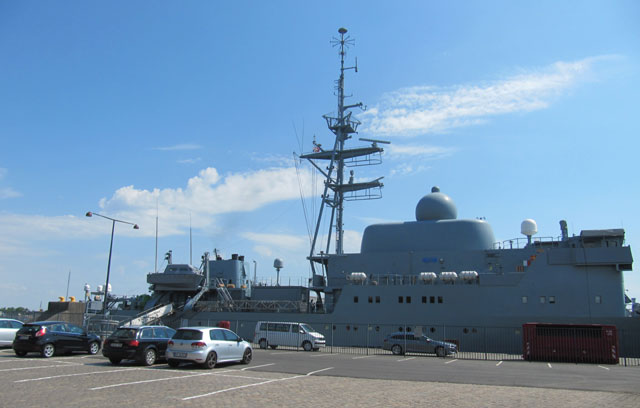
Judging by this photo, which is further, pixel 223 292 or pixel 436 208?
pixel 223 292

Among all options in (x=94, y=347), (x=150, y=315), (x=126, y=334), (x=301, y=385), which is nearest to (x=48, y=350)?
(x=94, y=347)

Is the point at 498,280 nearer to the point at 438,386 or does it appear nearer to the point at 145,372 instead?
the point at 438,386

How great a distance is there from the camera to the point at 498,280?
999 inches

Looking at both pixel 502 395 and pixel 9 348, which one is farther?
pixel 9 348

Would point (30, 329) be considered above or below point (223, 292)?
below

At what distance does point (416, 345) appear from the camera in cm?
2133

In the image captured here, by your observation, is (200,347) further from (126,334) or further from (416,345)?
(416,345)

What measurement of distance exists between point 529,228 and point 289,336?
1567cm

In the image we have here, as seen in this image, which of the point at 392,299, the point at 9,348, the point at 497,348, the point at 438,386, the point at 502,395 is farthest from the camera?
the point at 392,299

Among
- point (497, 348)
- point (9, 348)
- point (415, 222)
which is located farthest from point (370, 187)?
point (9, 348)

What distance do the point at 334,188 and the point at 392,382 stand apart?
990 inches

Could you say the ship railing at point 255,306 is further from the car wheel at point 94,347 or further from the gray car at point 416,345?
the car wheel at point 94,347

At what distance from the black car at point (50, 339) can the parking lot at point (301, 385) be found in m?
0.43

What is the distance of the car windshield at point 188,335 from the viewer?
1355 cm
